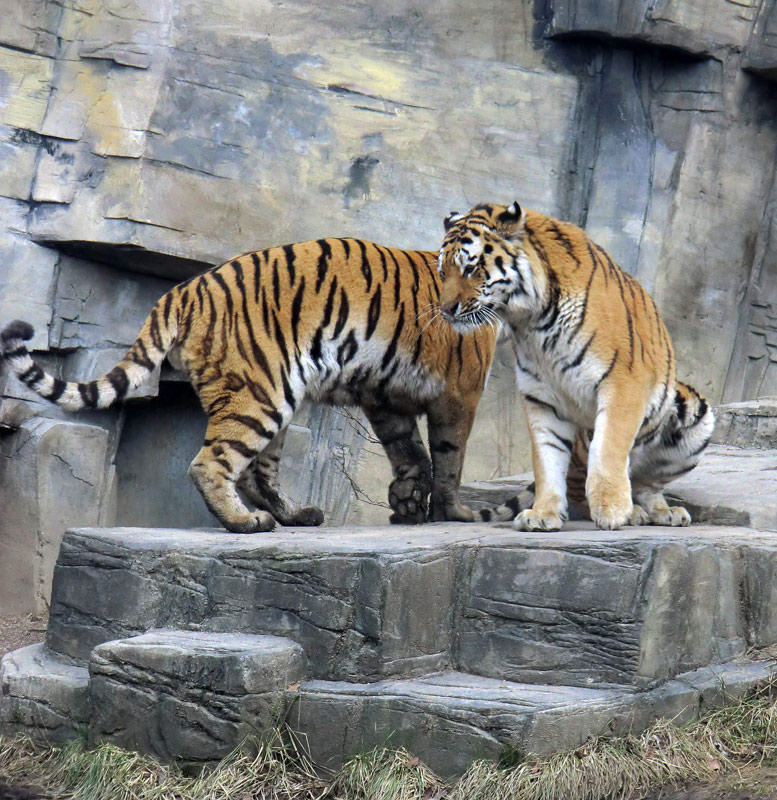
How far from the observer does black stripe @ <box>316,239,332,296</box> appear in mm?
5418

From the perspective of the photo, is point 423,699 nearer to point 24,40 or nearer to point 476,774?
point 476,774

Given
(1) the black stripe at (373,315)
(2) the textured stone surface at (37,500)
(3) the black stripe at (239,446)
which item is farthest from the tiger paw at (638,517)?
(2) the textured stone surface at (37,500)

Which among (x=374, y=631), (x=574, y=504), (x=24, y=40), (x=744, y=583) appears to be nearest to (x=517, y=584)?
(x=374, y=631)

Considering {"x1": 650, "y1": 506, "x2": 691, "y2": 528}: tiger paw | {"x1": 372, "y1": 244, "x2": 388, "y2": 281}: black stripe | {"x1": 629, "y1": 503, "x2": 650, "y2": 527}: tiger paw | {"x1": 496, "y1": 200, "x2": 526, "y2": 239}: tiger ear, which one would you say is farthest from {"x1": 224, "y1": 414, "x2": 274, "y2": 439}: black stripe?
{"x1": 650, "y1": 506, "x2": 691, "y2": 528}: tiger paw

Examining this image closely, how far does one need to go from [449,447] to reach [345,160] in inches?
123

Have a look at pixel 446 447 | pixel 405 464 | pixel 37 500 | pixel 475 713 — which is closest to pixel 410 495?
pixel 405 464

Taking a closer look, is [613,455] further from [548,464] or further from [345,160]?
[345,160]

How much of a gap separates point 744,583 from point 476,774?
1.42 m

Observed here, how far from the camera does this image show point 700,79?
844 cm

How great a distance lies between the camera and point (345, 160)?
7973mm

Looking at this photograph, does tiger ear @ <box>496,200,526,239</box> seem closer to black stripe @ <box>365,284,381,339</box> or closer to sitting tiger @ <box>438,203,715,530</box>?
sitting tiger @ <box>438,203,715,530</box>

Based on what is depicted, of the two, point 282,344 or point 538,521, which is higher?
point 282,344

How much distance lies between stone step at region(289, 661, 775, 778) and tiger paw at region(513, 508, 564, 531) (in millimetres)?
666

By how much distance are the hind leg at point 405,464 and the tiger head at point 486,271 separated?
46.6 inches
